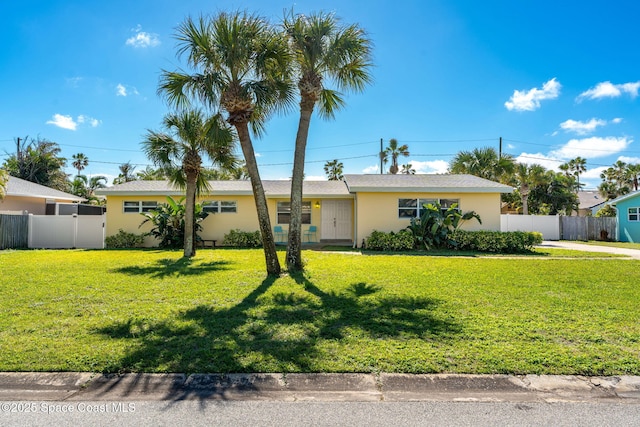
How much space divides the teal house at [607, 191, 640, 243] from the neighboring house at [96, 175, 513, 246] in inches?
491

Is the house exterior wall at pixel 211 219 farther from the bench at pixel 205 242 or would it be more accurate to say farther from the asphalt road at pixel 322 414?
the asphalt road at pixel 322 414

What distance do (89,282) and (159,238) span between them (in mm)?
9219

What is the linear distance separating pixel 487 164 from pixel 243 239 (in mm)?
18696

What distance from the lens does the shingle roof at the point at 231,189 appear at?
1645cm

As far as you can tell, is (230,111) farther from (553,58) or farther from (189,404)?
(553,58)

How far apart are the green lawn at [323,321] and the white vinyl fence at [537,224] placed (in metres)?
13.5

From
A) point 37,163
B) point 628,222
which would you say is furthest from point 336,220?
point 37,163

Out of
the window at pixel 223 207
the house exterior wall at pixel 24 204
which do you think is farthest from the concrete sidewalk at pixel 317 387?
the house exterior wall at pixel 24 204

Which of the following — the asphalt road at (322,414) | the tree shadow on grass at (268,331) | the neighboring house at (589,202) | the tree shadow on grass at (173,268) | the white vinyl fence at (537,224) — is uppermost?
the neighboring house at (589,202)

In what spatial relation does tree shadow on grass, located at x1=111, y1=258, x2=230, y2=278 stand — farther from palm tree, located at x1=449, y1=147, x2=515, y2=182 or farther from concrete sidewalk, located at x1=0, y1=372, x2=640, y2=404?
palm tree, located at x1=449, y1=147, x2=515, y2=182

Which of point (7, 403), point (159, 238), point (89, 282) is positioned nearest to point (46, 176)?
point (159, 238)

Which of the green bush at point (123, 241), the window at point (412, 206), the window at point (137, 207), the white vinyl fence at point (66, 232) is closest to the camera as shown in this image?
the window at point (412, 206)

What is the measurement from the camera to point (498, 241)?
46.3ft

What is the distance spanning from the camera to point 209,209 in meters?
17.0
